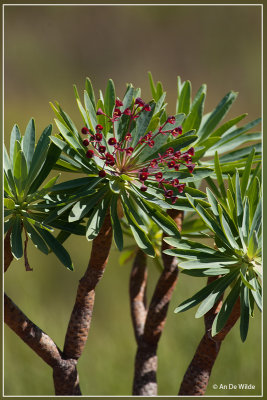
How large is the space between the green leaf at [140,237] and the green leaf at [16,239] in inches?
5.9

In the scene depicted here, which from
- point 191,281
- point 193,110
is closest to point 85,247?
point 191,281

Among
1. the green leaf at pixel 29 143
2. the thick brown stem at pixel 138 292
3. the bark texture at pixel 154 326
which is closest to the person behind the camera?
the green leaf at pixel 29 143

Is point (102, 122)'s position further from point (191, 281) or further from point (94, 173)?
point (191, 281)

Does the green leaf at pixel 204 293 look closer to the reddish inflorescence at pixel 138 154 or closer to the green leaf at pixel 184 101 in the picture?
the reddish inflorescence at pixel 138 154

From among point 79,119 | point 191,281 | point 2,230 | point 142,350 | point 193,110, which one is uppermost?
point 79,119

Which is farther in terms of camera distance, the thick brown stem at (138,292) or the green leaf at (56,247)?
the thick brown stem at (138,292)

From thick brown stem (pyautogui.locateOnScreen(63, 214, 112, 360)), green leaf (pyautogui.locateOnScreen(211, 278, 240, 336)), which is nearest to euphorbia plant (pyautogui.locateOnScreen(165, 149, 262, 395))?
green leaf (pyautogui.locateOnScreen(211, 278, 240, 336))

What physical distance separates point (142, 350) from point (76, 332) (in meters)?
0.18

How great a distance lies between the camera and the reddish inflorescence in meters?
0.71

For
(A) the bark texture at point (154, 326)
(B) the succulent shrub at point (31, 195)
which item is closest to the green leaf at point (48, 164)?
→ (B) the succulent shrub at point (31, 195)

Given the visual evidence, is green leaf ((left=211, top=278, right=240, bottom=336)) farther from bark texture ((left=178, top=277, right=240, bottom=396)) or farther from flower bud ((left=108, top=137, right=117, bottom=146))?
flower bud ((left=108, top=137, right=117, bottom=146))

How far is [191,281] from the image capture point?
1.63 metres

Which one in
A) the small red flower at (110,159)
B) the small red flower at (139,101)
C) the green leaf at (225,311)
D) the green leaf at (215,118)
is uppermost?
the green leaf at (215,118)

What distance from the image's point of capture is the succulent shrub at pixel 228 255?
72 centimetres
